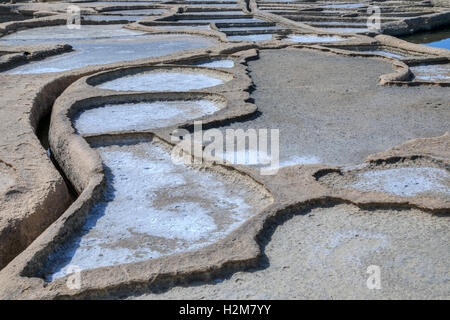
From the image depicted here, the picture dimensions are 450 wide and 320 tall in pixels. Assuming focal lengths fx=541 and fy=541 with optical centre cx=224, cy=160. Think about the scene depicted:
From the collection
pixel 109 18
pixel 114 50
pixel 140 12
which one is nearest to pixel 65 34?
pixel 109 18

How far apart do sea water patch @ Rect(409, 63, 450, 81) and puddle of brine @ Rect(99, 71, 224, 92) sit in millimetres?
2774

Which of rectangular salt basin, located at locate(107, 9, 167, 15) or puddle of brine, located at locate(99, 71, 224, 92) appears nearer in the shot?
puddle of brine, located at locate(99, 71, 224, 92)

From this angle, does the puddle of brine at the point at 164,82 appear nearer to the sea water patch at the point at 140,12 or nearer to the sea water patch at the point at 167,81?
the sea water patch at the point at 167,81

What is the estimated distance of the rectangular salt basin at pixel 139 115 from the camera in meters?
5.37

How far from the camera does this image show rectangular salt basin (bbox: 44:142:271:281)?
3078 millimetres

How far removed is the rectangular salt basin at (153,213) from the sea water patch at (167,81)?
241 cm

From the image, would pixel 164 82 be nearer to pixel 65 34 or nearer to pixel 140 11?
pixel 65 34

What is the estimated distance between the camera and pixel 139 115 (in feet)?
18.8

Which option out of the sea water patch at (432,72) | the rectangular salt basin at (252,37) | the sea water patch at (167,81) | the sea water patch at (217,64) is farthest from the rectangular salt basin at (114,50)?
the sea water patch at (432,72)

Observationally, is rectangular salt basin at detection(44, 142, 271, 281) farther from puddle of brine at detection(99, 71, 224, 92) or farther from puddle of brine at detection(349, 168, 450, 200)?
puddle of brine at detection(99, 71, 224, 92)

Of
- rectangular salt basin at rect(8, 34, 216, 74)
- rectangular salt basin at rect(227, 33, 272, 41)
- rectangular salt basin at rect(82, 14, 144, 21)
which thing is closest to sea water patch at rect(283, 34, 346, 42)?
rectangular salt basin at rect(227, 33, 272, 41)

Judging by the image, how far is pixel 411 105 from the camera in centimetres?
593
